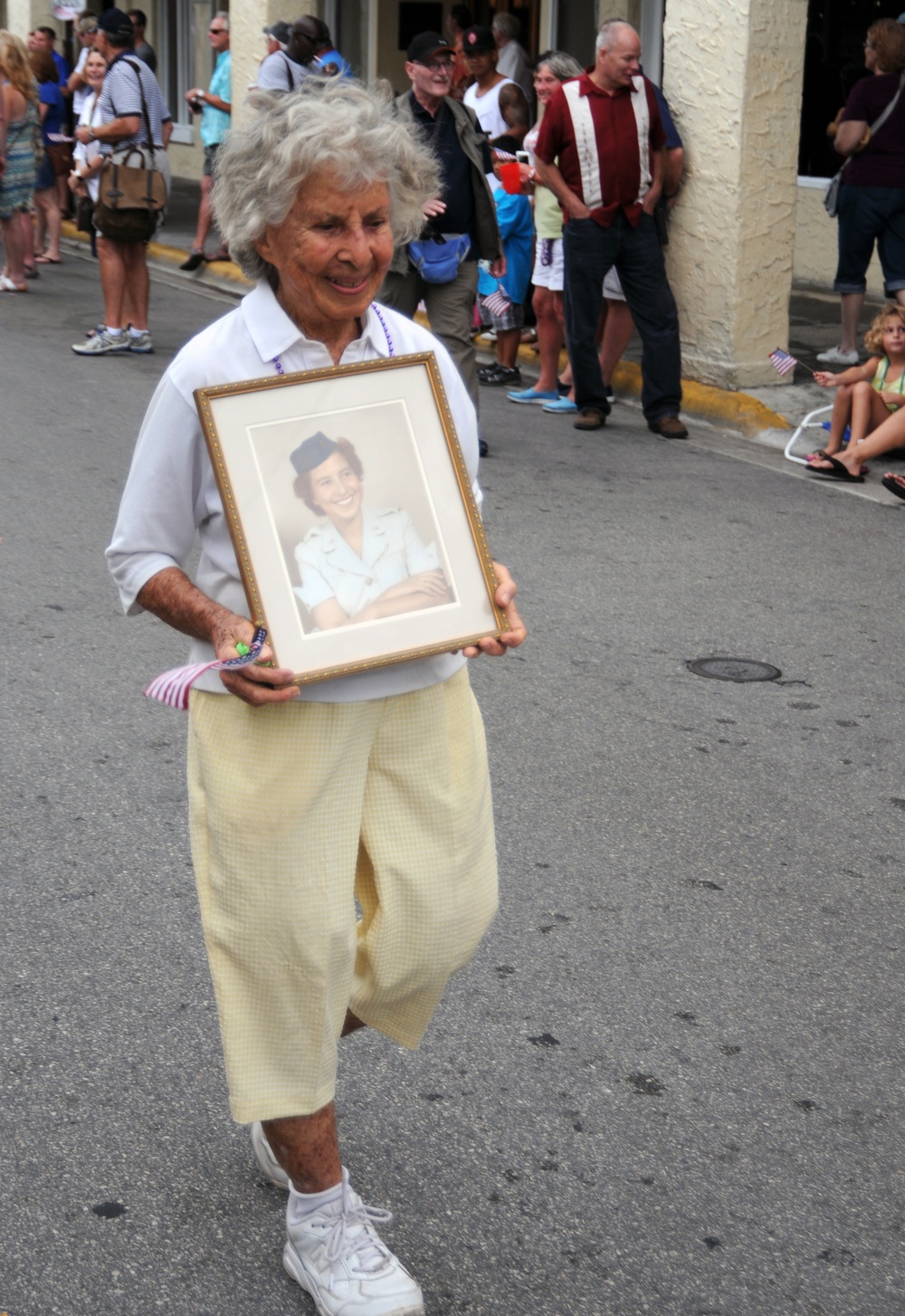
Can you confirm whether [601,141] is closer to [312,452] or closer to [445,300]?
[445,300]

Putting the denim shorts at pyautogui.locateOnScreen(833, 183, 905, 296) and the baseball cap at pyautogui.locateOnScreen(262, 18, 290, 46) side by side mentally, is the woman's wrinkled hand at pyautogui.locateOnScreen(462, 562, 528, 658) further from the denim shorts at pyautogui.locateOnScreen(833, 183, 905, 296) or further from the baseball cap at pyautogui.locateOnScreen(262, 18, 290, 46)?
the baseball cap at pyautogui.locateOnScreen(262, 18, 290, 46)

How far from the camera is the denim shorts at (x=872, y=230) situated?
394 inches

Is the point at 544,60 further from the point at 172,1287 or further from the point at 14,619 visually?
the point at 172,1287

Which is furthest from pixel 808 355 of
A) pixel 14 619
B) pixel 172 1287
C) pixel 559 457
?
pixel 172 1287

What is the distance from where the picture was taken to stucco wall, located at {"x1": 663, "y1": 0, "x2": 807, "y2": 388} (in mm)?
9625

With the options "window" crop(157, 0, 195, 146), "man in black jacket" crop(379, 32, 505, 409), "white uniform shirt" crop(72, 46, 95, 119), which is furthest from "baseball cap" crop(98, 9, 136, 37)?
"window" crop(157, 0, 195, 146)

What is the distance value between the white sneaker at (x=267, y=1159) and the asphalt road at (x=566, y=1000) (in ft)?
0.15

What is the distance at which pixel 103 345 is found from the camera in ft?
36.7

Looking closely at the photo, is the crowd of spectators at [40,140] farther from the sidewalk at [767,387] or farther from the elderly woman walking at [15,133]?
the sidewalk at [767,387]

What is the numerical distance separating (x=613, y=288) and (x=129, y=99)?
3.36 m

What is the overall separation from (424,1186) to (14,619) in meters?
3.56

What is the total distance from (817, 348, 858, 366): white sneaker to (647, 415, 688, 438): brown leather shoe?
1725 mm

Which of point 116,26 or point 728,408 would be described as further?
point 116,26

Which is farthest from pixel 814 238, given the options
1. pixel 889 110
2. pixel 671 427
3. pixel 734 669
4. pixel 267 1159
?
pixel 267 1159
